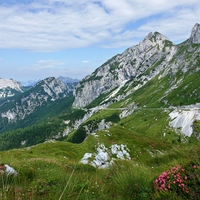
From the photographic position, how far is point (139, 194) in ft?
22.6

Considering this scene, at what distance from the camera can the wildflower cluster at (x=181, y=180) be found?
5.94 metres

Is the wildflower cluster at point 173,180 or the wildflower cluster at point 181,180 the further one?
the wildflower cluster at point 173,180

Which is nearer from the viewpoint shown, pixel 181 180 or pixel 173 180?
pixel 181 180

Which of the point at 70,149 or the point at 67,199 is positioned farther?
the point at 70,149

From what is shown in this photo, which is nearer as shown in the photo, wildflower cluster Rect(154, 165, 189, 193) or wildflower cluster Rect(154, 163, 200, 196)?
wildflower cluster Rect(154, 163, 200, 196)

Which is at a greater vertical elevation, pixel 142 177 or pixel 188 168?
pixel 188 168

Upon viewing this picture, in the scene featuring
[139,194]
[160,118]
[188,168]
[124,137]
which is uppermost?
[188,168]

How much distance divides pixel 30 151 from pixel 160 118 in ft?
505

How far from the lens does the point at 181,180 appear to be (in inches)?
247

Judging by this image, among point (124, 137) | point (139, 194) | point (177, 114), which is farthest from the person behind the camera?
point (177, 114)

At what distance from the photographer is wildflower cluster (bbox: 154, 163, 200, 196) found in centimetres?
594

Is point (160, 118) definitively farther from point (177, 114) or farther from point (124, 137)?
point (124, 137)

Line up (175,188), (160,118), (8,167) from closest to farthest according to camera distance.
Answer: (175,188)
(8,167)
(160,118)

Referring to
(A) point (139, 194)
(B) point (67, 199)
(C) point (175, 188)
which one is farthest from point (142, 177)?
(B) point (67, 199)
